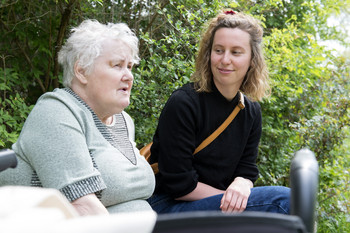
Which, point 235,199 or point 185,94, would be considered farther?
point 185,94

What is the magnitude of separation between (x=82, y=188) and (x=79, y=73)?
60 centimetres

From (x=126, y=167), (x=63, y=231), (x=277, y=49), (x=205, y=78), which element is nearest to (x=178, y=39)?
(x=277, y=49)

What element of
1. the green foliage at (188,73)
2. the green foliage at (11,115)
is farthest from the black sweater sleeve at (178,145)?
the green foliage at (188,73)

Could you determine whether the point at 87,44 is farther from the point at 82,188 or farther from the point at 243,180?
the point at 243,180

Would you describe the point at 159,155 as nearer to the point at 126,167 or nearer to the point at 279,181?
the point at 126,167

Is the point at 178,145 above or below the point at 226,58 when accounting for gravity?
below

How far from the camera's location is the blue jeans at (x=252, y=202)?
2.25 m

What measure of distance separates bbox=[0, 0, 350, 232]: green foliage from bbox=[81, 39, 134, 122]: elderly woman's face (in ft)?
4.98

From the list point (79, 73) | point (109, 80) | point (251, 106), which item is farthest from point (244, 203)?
point (79, 73)

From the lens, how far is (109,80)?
Result: 7.47 ft

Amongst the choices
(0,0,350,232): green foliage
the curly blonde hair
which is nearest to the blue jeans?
the curly blonde hair

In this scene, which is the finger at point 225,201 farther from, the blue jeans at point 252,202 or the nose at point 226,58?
the nose at point 226,58

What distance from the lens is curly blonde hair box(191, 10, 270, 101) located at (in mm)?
2684

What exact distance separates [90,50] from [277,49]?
280 cm
